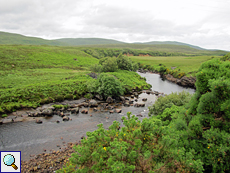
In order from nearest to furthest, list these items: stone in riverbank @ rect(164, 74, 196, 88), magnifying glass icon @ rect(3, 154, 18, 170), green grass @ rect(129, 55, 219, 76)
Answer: magnifying glass icon @ rect(3, 154, 18, 170)
stone in riverbank @ rect(164, 74, 196, 88)
green grass @ rect(129, 55, 219, 76)

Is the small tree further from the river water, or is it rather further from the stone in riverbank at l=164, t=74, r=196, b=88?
the river water

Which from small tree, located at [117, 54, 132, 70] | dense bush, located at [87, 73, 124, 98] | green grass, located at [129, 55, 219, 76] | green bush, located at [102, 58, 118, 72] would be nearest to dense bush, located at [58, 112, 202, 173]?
dense bush, located at [87, 73, 124, 98]

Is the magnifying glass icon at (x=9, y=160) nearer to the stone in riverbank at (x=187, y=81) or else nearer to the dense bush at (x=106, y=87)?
the dense bush at (x=106, y=87)

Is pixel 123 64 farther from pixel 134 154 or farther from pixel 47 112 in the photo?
pixel 134 154

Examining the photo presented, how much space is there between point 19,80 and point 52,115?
86.4 ft

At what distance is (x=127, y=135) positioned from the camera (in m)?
10.1

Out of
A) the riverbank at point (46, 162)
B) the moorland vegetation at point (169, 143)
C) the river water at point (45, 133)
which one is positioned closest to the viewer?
the moorland vegetation at point (169, 143)

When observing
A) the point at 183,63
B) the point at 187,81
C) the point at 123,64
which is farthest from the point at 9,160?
the point at 183,63

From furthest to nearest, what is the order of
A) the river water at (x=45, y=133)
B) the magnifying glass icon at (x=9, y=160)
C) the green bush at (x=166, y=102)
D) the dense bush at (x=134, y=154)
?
the green bush at (x=166, y=102) → the river water at (x=45, y=133) → the magnifying glass icon at (x=9, y=160) → the dense bush at (x=134, y=154)

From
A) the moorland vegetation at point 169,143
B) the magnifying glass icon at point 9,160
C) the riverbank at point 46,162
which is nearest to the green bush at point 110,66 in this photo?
the riverbank at point 46,162

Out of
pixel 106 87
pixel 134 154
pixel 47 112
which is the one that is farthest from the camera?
pixel 106 87

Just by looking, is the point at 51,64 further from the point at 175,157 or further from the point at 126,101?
the point at 175,157

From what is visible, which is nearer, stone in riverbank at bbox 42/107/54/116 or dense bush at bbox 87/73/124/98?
stone in riverbank at bbox 42/107/54/116

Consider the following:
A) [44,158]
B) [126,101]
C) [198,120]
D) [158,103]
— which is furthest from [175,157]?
[126,101]
